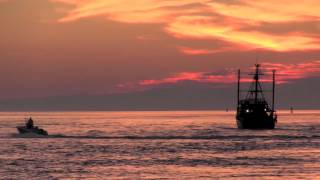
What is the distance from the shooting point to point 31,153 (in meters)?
79.2

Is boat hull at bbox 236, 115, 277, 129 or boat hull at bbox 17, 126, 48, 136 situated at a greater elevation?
boat hull at bbox 236, 115, 277, 129

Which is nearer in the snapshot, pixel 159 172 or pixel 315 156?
pixel 159 172

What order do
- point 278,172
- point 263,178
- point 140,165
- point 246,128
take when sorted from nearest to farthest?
point 263,178, point 278,172, point 140,165, point 246,128

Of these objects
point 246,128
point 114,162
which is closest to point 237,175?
point 114,162

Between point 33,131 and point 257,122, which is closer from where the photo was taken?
point 33,131

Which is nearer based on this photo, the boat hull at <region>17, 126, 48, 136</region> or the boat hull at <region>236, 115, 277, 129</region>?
the boat hull at <region>17, 126, 48, 136</region>

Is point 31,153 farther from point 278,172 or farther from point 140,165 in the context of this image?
point 278,172

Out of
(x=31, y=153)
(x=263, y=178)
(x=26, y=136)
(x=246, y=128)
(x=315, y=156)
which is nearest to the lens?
(x=263, y=178)

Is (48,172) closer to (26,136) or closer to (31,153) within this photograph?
(31,153)

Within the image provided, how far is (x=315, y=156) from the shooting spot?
244 feet

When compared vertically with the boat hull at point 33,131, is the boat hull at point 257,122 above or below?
above

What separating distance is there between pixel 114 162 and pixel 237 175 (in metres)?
17.1

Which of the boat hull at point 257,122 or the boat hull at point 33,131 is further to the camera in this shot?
the boat hull at point 257,122

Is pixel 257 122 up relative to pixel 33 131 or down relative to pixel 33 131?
up
